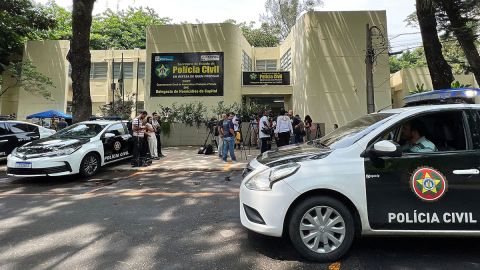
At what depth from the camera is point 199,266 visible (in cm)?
387

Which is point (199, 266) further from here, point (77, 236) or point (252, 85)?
point (252, 85)

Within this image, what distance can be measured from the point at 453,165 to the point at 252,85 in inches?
708

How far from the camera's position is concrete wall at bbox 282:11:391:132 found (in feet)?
62.3

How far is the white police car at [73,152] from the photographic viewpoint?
8.84m

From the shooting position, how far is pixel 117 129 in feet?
37.8

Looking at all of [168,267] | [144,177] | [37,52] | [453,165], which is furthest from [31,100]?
[453,165]

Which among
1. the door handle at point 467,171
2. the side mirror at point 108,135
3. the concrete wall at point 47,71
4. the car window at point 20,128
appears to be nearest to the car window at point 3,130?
the car window at point 20,128

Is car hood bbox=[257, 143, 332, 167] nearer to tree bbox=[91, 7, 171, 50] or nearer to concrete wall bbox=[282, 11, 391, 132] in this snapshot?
concrete wall bbox=[282, 11, 391, 132]

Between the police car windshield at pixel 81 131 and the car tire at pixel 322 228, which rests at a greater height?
the police car windshield at pixel 81 131

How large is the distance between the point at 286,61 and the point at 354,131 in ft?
64.7

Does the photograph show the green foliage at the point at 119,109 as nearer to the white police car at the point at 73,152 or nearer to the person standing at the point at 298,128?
the white police car at the point at 73,152

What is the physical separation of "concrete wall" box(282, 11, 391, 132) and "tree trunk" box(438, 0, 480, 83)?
4.00 m

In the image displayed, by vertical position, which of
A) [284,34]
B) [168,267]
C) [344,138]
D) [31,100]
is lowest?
[168,267]

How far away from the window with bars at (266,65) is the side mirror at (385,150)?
22060 mm
